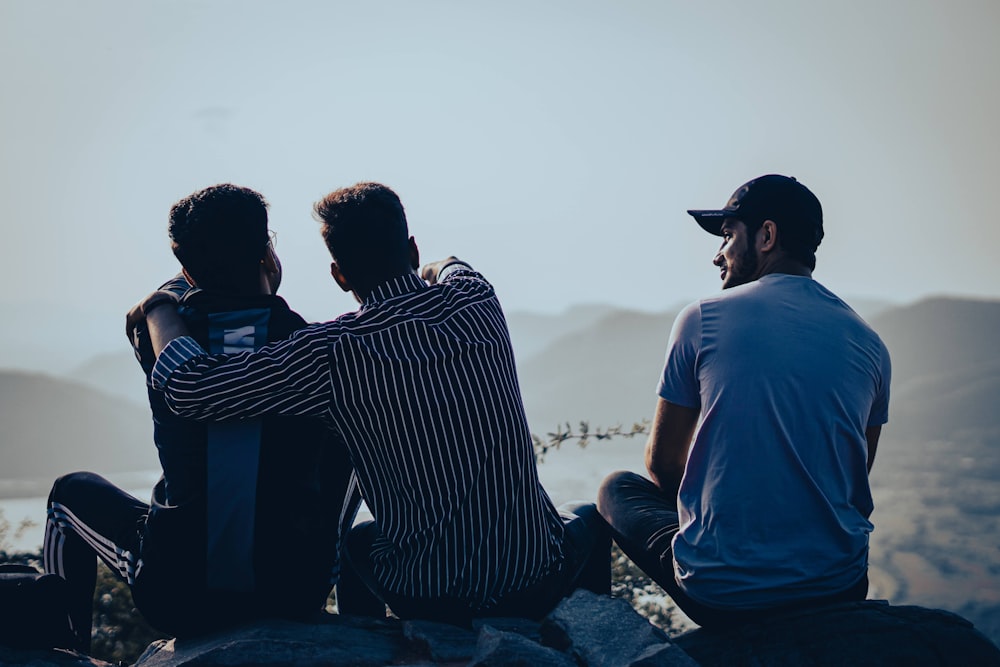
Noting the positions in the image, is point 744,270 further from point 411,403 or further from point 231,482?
point 231,482

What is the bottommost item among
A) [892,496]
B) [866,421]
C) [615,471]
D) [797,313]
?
[892,496]

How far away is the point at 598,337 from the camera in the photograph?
4894 cm

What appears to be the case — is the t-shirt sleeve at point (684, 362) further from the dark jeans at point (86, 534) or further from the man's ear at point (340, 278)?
the dark jeans at point (86, 534)

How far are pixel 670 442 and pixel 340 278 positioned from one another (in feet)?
4.47

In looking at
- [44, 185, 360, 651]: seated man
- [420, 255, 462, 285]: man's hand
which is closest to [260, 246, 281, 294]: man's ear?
[44, 185, 360, 651]: seated man

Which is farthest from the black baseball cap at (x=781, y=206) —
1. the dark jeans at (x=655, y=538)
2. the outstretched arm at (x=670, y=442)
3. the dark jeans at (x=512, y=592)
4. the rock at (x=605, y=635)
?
the rock at (x=605, y=635)

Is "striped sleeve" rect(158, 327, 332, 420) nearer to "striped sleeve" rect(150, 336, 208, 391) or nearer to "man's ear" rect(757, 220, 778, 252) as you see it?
"striped sleeve" rect(150, 336, 208, 391)

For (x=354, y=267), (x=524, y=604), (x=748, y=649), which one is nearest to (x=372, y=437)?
(x=354, y=267)

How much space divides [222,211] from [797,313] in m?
2.02

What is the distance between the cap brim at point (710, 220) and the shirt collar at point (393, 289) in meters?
1.21

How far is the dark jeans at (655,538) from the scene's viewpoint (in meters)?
2.99

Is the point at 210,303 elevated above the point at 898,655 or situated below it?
above

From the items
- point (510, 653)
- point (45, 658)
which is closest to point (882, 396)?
point (510, 653)

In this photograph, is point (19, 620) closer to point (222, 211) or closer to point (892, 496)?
point (222, 211)
